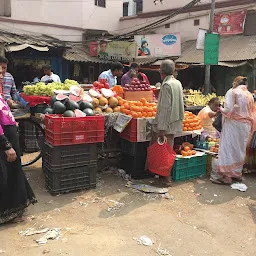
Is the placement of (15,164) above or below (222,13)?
below

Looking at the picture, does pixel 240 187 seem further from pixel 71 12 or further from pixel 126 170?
pixel 71 12

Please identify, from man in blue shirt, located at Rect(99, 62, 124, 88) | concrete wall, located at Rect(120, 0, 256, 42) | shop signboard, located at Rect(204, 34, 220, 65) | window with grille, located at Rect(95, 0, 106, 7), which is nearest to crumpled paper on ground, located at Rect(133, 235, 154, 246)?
man in blue shirt, located at Rect(99, 62, 124, 88)

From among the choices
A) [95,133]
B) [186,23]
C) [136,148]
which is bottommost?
[136,148]

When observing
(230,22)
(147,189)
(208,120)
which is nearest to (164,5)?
(230,22)

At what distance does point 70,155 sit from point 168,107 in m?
1.65

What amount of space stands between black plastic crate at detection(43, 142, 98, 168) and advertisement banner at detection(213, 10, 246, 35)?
1290 centimetres

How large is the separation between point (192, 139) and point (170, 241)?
3.09 m

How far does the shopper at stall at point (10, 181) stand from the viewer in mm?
3465

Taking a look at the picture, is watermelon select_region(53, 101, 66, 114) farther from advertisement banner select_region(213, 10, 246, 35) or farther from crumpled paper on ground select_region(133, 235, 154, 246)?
advertisement banner select_region(213, 10, 246, 35)

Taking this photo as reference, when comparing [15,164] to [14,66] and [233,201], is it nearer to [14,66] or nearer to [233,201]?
[233,201]

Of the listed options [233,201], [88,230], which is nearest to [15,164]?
[88,230]

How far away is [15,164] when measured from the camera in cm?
362

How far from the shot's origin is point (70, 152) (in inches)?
175

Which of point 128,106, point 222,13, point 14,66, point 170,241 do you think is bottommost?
point 170,241
